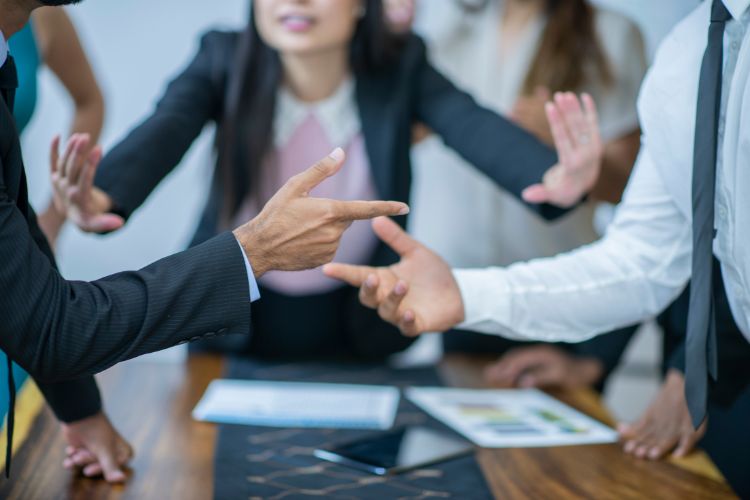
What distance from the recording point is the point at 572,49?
7.29 feet

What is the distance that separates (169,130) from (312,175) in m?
0.77

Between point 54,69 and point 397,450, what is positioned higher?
point 54,69

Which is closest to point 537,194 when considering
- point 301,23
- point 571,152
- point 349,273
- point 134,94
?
point 571,152

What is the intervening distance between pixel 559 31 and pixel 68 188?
1279mm

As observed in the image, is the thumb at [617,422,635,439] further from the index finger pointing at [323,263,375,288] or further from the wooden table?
the index finger pointing at [323,263,375,288]

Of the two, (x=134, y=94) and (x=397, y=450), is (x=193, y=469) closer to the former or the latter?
(x=397, y=450)

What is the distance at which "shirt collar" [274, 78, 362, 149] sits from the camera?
1.97m

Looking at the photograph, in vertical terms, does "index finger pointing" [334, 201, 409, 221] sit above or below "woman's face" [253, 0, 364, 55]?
below

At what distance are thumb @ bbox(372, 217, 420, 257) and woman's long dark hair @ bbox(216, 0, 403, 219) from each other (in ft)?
2.10

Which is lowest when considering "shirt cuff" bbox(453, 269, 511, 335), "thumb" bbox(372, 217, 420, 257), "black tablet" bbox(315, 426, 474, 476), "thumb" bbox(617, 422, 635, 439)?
"thumb" bbox(617, 422, 635, 439)

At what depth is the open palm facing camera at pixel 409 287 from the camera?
1.29 meters

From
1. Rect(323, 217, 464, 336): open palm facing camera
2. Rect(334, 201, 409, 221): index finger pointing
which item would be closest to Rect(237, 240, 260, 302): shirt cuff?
Rect(334, 201, 409, 221): index finger pointing

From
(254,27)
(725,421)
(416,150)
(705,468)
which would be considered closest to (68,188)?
(254,27)

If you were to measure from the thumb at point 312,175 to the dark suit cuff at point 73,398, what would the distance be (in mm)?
431
